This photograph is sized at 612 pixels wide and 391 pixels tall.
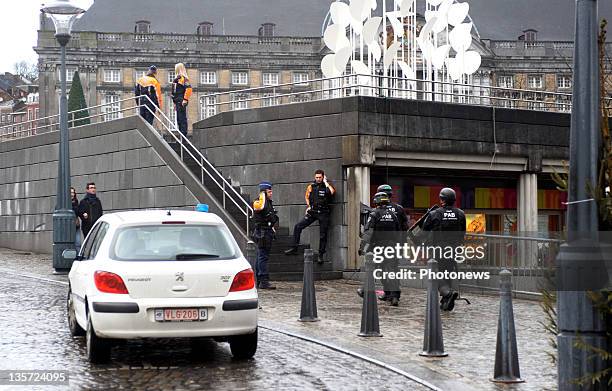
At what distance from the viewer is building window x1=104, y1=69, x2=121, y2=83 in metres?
100

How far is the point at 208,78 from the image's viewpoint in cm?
10244

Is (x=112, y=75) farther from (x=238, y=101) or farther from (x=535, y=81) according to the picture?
(x=238, y=101)

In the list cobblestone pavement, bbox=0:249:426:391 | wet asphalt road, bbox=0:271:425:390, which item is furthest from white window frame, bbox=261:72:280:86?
wet asphalt road, bbox=0:271:425:390

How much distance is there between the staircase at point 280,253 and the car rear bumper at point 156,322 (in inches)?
423

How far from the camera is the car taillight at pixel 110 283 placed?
33.1 feet

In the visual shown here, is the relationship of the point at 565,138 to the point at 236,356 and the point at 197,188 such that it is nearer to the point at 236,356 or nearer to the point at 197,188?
the point at 197,188

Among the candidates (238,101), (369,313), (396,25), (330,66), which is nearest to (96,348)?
(369,313)

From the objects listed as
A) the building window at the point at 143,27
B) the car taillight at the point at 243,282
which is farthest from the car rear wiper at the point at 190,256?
the building window at the point at 143,27

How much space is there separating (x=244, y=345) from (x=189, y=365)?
64 centimetres

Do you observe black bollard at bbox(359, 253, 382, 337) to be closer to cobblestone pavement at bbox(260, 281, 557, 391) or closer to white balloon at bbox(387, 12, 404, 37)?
cobblestone pavement at bbox(260, 281, 557, 391)

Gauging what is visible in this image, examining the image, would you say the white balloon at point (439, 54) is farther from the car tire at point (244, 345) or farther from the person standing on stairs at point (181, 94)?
the car tire at point (244, 345)

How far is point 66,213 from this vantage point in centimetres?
2219

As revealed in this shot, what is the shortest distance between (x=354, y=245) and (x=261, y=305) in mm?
6636
